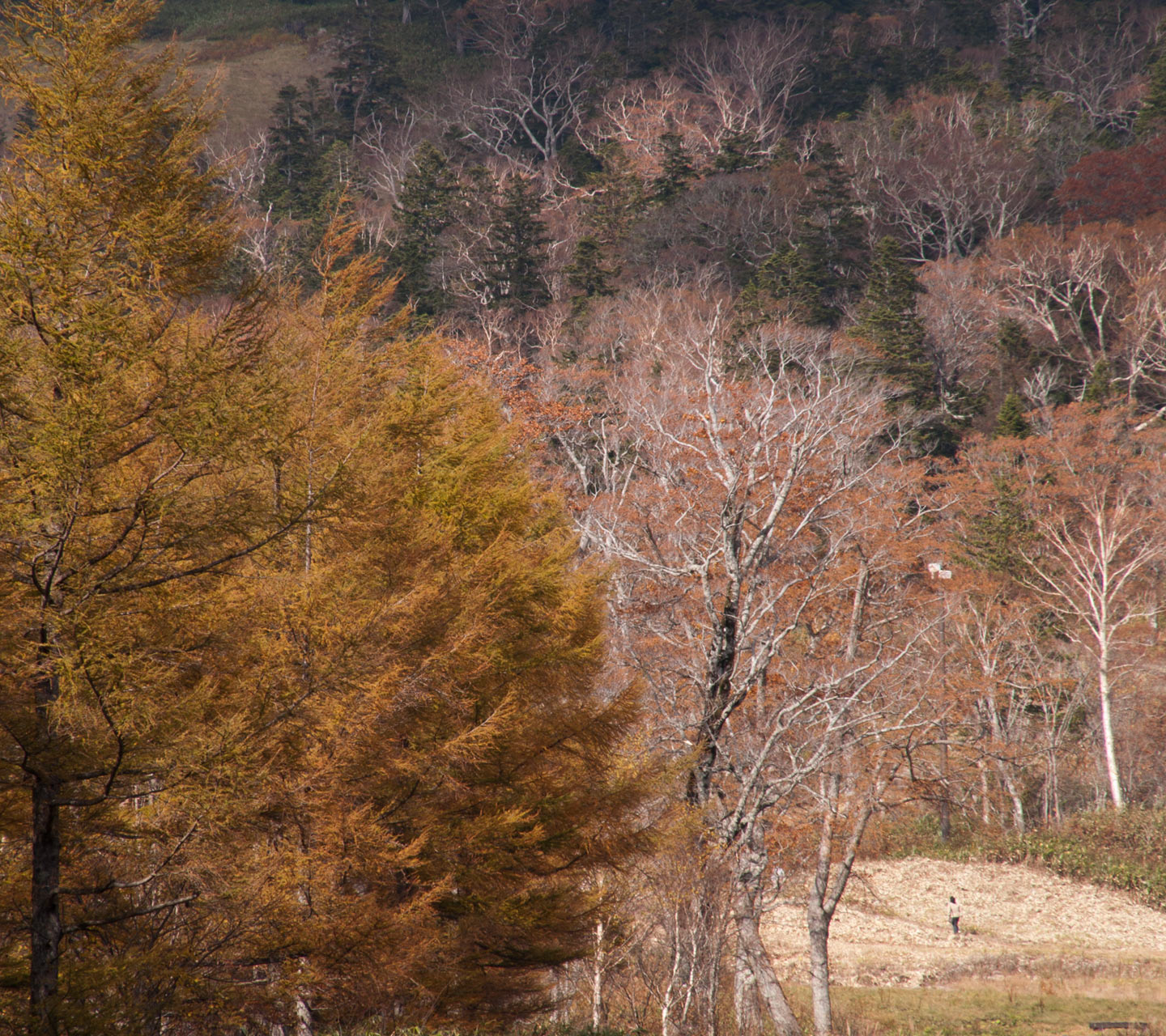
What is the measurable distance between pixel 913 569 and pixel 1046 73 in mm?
50922

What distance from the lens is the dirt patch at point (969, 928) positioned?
18797mm

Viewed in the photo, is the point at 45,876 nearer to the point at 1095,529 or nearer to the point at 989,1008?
the point at 989,1008

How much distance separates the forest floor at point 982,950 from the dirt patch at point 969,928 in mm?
37

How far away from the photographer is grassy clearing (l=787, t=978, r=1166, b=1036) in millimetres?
14281

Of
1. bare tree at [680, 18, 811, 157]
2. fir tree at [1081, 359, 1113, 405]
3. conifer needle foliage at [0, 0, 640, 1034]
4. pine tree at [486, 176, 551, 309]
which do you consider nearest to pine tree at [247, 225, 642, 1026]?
conifer needle foliage at [0, 0, 640, 1034]

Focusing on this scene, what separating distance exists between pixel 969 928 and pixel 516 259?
29.0 meters

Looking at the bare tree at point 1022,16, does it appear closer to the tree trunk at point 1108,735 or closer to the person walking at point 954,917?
the tree trunk at point 1108,735

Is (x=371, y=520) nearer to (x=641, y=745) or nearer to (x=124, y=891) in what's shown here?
(x=124, y=891)

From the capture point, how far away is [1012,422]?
3369 centimetres

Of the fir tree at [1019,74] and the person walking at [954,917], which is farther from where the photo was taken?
the fir tree at [1019,74]

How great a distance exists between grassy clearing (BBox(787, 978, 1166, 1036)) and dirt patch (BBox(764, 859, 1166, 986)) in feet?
4.07

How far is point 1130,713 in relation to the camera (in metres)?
30.2

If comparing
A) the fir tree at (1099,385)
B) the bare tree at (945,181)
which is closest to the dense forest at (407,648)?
the fir tree at (1099,385)

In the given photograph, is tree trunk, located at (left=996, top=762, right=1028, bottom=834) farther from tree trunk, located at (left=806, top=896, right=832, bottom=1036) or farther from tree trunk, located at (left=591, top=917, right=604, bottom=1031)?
tree trunk, located at (left=591, top=917, right=604, bottom=1031)
